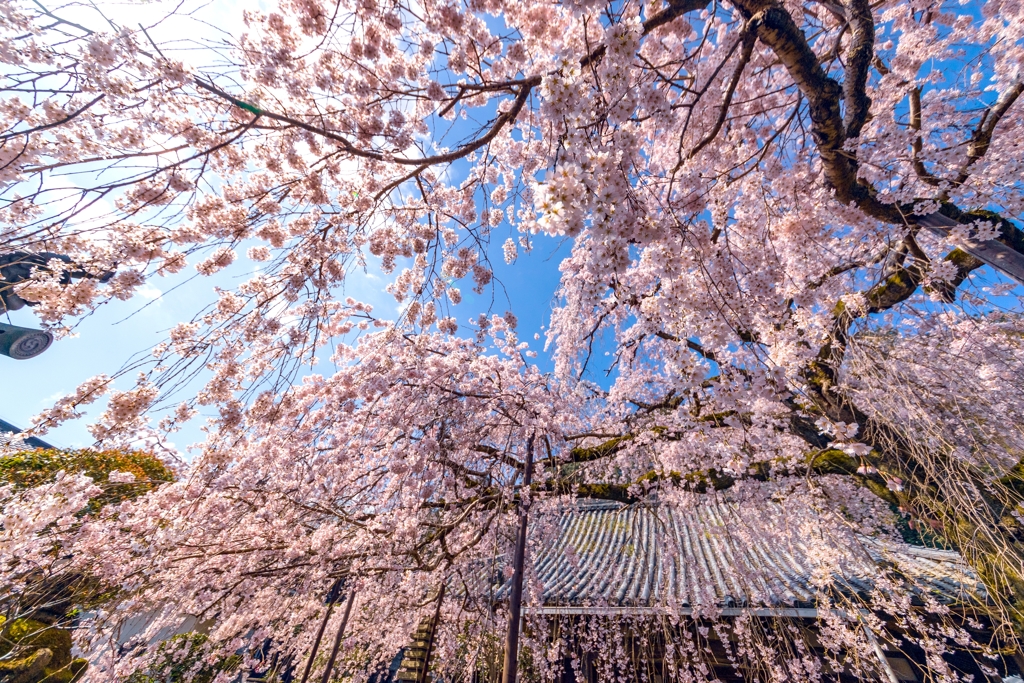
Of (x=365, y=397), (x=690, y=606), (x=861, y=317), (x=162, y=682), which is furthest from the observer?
(x=162, y=682)

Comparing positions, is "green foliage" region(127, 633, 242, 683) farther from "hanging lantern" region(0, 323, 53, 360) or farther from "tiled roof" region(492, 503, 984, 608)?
"hanging lantern" region(0, 323, 53, 360)

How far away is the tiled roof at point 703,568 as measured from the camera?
5.04 m

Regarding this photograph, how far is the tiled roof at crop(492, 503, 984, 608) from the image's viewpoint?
199 inches

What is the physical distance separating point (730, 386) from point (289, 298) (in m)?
3.28

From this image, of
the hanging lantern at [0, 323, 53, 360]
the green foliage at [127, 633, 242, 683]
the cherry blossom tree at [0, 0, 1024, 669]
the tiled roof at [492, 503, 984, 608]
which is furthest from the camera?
the hanging lantern at [0, 323, 53, 360]

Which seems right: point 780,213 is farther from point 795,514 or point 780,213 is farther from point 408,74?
point 795,514

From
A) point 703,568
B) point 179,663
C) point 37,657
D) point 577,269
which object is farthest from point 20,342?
point 703,568

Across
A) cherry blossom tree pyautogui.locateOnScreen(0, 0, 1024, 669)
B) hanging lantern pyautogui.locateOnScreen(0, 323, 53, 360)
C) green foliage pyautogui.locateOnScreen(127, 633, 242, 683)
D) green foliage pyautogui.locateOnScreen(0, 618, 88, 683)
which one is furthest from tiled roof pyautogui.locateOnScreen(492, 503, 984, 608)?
hanging lantern pyautogui.locateOnScreen(0, 323, 53, 360)

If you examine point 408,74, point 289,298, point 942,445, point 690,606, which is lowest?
point 690,606

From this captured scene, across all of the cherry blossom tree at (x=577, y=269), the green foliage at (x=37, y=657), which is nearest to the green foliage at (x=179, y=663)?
the green foliage at (x=37, y=657)

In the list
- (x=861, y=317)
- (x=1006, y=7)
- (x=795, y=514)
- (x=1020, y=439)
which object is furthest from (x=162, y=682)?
(x=1006, y=7)

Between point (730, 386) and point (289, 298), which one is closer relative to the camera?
point (730, 386)

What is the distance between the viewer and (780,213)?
4191 mm

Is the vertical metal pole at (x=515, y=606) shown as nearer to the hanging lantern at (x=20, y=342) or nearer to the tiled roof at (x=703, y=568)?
the tiled roof at (x=703, y=568)
